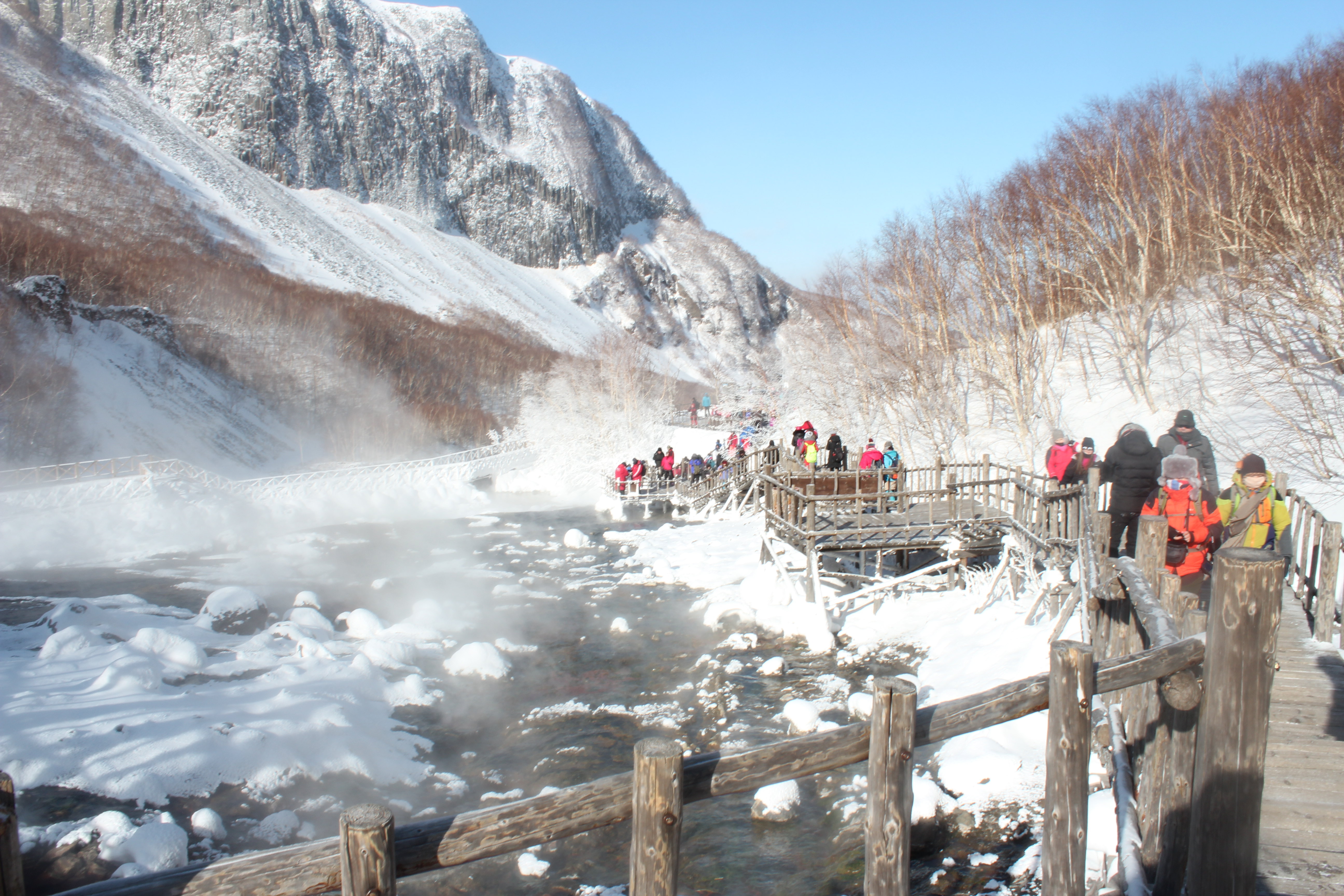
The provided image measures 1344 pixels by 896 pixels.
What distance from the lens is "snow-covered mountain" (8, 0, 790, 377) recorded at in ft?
245

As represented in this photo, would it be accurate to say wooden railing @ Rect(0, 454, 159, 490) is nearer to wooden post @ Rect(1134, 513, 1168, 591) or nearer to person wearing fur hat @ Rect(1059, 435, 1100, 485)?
person wearing fur hat @ Rect(1059, 435, 1100, 485)

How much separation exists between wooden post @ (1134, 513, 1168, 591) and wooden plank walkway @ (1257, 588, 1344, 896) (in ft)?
3.27

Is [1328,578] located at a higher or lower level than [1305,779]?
higher

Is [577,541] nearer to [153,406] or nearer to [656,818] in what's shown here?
[656,818]

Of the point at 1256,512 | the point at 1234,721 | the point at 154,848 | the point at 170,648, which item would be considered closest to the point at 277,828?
the point at 154,848

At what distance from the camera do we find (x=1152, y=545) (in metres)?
5.07

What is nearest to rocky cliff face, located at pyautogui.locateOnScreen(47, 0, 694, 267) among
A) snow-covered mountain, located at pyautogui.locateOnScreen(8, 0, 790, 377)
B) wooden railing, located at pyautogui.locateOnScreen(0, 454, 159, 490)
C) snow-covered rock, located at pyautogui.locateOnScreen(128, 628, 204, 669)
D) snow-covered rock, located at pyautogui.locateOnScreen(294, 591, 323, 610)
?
snow-covered mountain, located at pyautogui.locateOnScreen(8, 0, 790, 377)

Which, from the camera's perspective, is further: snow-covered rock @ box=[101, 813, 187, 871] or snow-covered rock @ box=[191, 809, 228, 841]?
snow-covered rock @ box=[191, 809, 228, 841]

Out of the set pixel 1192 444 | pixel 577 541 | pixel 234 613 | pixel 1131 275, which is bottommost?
pixel 234 613

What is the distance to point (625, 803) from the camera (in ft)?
8.55

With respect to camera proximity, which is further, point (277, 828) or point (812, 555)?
point (812, 555)

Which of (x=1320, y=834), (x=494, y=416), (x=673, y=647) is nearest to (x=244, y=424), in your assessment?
(x=494, y=416)

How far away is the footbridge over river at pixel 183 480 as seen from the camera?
864 inches

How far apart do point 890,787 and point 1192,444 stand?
22.5ft
